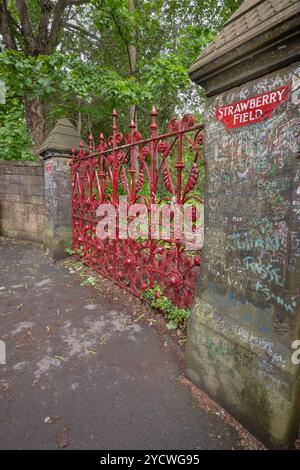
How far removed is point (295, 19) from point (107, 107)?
26.8 ft

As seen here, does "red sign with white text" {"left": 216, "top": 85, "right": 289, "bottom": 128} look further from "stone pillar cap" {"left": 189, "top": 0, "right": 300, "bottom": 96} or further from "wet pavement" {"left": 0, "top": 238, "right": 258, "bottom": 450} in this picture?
"wet pavement" {"left": 0, "top": 238, "right": 258, "bottom": 450}

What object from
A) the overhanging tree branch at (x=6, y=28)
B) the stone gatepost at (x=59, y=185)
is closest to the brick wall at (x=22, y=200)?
the stone gatepost at (x=59, y=185)

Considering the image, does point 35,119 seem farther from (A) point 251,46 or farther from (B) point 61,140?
(A) point 251,46

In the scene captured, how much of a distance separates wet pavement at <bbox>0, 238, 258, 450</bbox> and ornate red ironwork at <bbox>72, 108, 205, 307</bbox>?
53 centimetres

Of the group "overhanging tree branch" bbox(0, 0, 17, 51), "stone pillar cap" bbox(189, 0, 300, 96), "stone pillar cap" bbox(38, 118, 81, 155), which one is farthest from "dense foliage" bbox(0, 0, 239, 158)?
"stone pillar cap" bbox(189, 0, 300, 96)

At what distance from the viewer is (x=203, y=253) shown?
6.64 feet

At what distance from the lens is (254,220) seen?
5.27 feet

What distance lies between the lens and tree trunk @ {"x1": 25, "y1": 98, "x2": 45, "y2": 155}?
8.01 metres

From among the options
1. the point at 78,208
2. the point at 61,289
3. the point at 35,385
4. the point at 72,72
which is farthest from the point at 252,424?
the point at 72,72

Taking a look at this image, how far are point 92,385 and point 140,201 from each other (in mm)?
2422

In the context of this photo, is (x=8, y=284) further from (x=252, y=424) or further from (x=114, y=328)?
(x=252, y=424)

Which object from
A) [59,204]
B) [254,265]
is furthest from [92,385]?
[59,204]

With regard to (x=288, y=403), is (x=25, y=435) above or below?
below

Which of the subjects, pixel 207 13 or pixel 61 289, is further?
pixel 207 13
